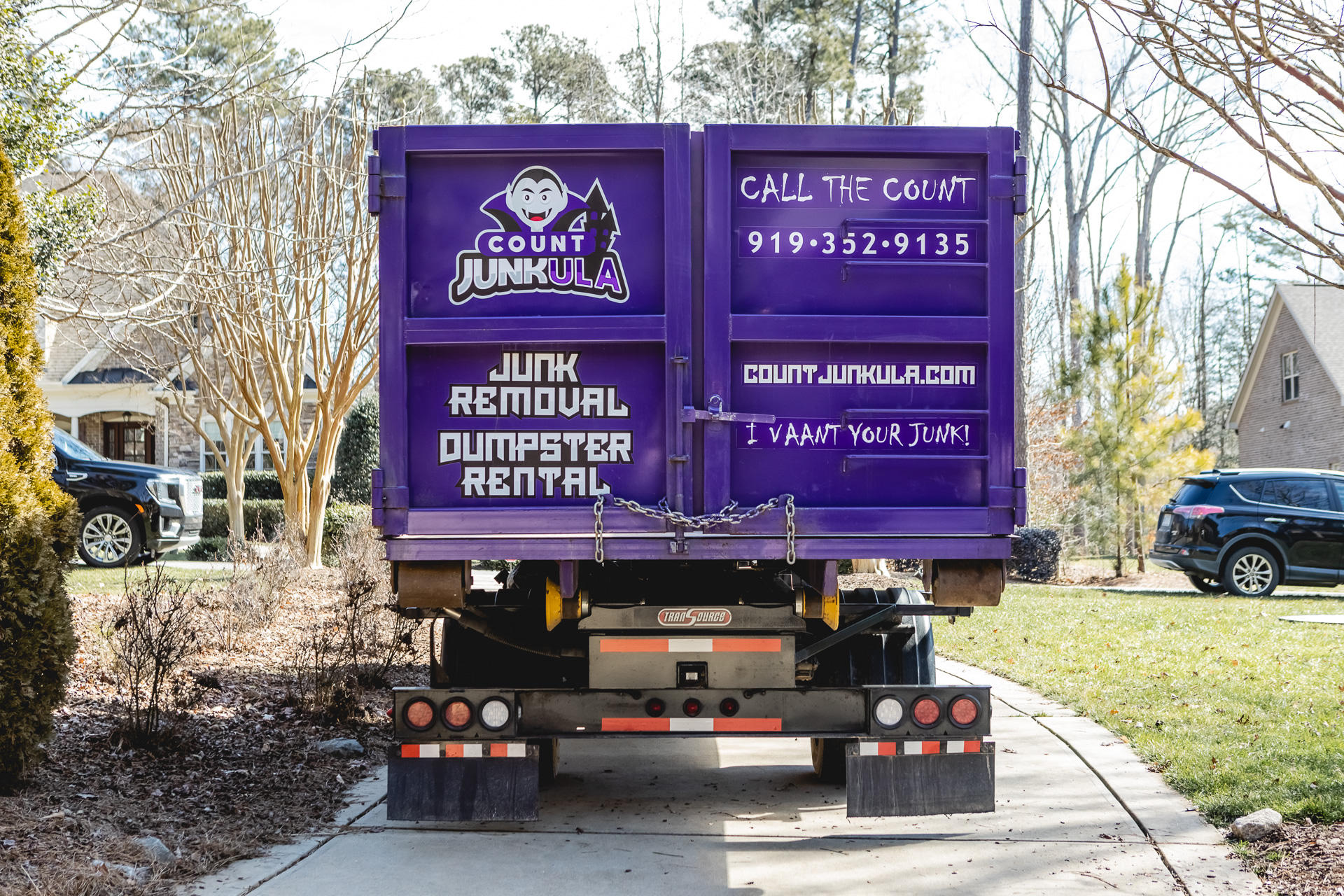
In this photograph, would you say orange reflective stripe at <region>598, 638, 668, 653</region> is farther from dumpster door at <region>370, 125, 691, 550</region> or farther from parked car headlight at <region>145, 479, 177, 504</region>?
parked car headlight at <region>145, 479, 177, 504</region>

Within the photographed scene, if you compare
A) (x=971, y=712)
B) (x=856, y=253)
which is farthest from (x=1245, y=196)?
(x=971, y=712)

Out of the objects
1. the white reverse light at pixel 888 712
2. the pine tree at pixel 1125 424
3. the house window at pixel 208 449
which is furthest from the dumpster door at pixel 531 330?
the house window at pixel 208 449

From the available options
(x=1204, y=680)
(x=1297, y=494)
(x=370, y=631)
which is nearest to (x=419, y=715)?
(x=370, y=631)

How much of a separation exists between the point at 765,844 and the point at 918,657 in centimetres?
118

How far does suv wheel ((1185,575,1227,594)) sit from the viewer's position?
1666 cm

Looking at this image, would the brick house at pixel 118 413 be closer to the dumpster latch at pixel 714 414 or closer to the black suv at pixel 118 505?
the black suv at pixel 118 505

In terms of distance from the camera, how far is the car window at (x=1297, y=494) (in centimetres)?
1606

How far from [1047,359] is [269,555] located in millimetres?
30531

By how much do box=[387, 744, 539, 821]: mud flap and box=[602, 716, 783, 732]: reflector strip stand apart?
391 millimetres

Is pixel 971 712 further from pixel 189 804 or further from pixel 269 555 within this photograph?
pixel 269 555

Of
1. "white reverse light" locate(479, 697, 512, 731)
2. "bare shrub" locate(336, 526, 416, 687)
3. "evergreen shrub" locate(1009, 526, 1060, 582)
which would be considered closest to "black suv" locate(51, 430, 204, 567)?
"bare shrub" locate(336, 526, 416, 687)

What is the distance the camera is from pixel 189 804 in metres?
5.52

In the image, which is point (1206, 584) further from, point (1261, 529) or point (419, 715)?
point (419, 715)

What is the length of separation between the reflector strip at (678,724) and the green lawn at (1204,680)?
2.50 meters
